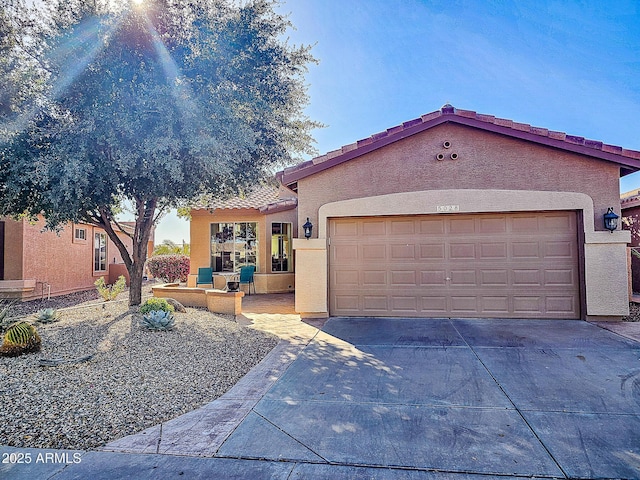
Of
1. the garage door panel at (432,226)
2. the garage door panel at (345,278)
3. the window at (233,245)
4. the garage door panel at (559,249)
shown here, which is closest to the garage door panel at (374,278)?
the garage door panel at (345,278)

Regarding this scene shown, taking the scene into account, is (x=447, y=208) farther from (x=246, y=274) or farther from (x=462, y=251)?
(x=246, y=274)

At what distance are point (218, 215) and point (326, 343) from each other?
10.1 metres

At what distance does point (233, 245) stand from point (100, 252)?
766 centimetres

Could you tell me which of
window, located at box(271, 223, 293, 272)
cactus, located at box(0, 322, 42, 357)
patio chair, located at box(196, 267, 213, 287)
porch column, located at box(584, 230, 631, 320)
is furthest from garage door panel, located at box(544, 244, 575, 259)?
patio chair, located at box(196, 267, 213, 287)

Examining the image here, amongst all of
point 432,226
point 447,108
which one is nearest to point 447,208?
point 432,226

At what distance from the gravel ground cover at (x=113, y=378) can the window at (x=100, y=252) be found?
34.8 ft

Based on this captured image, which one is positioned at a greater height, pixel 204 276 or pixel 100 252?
pixel 100 252

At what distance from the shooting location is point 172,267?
708 inches

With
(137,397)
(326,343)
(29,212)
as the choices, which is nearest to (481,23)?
(326,343)

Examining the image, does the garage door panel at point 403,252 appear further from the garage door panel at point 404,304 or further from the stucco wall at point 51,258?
the stucco wall at point 51,258

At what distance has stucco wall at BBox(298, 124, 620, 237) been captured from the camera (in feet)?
27.4

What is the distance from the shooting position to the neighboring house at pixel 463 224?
8.30 metres

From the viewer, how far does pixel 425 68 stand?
11414 mm

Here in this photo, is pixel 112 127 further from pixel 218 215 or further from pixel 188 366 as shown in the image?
pixel 218 215
